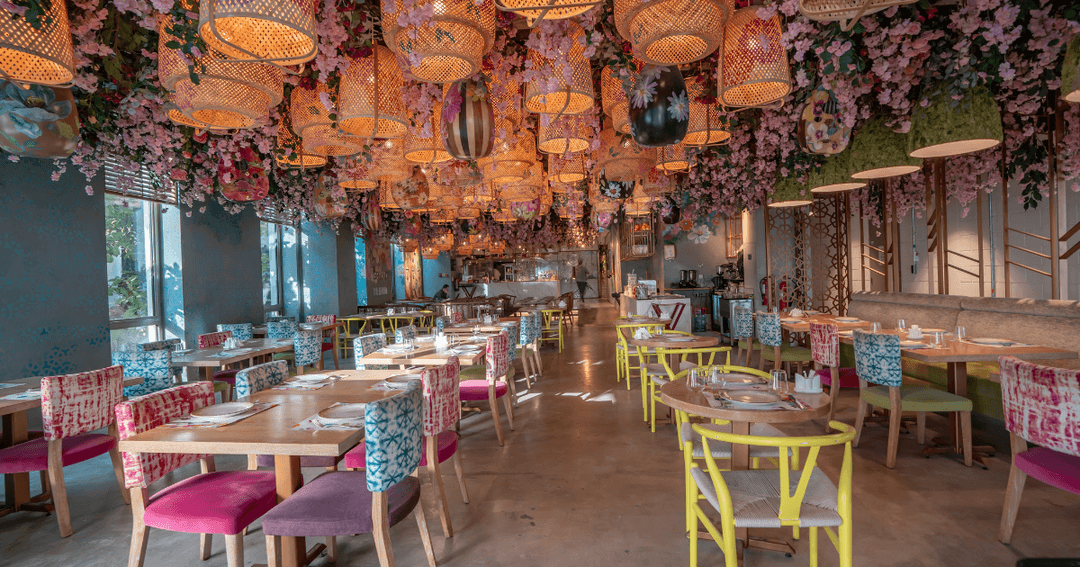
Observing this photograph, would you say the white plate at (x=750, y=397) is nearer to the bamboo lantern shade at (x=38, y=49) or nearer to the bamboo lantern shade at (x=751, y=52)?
the bamboo lantern shade at (x=751, y=52)

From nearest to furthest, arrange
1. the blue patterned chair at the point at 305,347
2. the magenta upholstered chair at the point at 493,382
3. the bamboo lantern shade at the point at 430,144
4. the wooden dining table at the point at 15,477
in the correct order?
the wooden dining table at the point at 15,477, the bamboo lantern shade at the point at 430,144, the magenta upholstered chair at the point at 493,382, the blue patterned chair at the point at 305,347

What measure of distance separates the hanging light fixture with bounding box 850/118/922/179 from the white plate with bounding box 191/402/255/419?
5.41 meters

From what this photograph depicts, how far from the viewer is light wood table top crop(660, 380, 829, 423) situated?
225 cm

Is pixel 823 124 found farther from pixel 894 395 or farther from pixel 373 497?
pixel 373 497

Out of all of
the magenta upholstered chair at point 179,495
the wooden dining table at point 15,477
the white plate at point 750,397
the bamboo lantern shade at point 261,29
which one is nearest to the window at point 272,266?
the wooden dining table at point 15,477

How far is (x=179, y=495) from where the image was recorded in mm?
2338

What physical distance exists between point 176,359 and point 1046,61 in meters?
7.75

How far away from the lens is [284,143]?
12.9 feet

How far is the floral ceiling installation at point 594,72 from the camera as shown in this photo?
8.54ft

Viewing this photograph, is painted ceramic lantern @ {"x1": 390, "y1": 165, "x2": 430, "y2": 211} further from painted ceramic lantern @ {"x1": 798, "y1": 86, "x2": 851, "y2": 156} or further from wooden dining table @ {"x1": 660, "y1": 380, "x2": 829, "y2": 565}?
painted ceramic lantern @ {"x1": 798, "y1": 86, "x2": 851, "y2": 156}

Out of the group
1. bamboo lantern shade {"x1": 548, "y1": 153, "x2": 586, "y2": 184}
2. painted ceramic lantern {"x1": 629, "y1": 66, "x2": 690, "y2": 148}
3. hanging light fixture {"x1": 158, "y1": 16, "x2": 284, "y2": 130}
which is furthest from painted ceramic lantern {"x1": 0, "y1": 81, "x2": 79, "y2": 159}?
bamboo lantern shade {"x1": 548, "y1": 153, "x2": 586, "y2": 184}

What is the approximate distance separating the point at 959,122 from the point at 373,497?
4606 millimetres

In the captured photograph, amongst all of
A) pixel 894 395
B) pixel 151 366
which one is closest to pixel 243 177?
pixel 151 366

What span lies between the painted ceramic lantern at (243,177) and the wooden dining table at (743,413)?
436 cm
